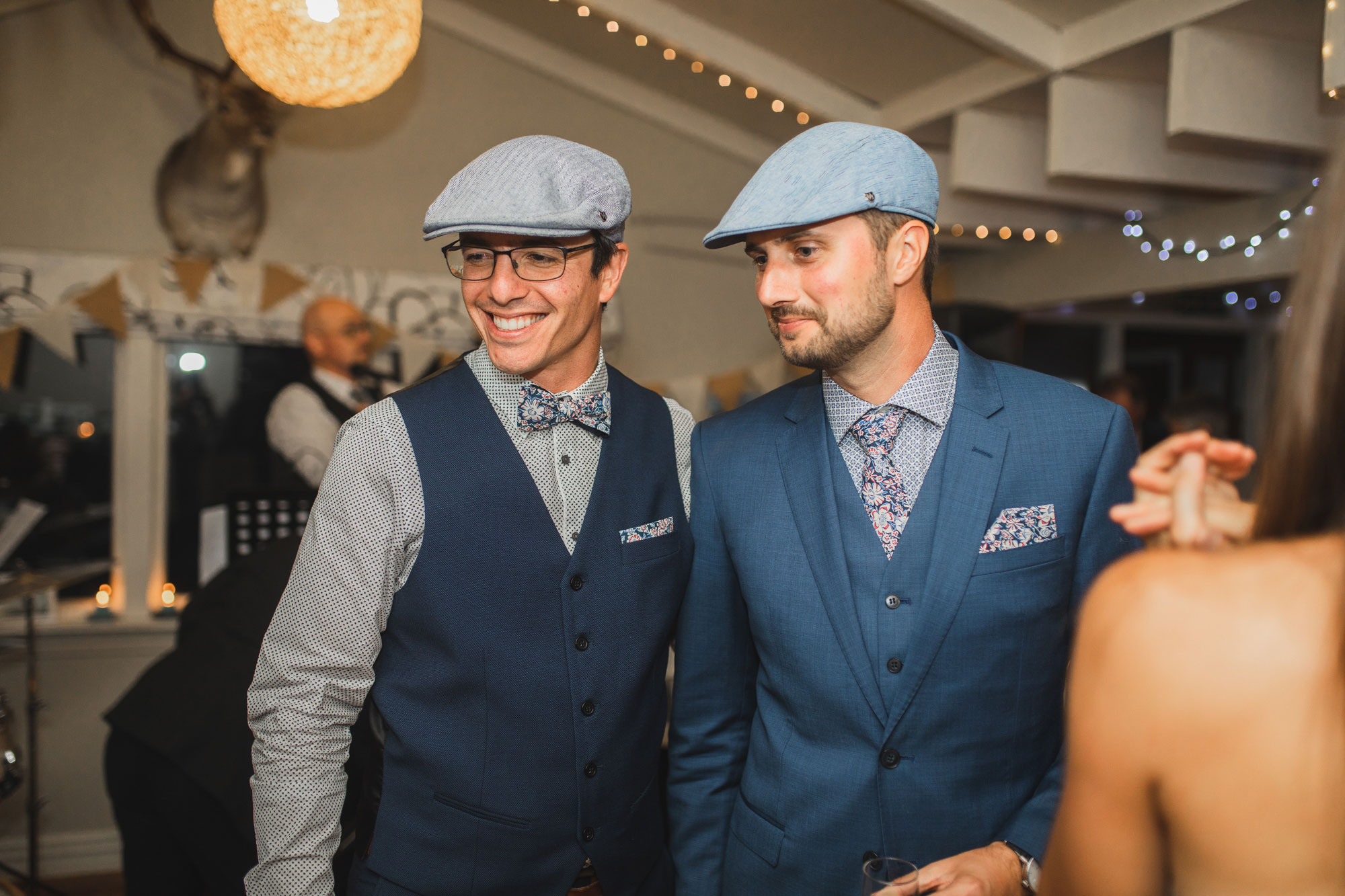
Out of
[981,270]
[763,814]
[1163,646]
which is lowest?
[763,814]

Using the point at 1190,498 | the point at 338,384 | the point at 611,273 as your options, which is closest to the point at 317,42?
the point at 611,273

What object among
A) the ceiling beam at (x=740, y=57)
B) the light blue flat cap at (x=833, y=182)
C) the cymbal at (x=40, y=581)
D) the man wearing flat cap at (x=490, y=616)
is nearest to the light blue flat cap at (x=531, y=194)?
the man wearing flat cap at (x=490, y=616)

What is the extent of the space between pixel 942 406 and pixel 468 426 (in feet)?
2.36

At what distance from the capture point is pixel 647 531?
145 centimetres

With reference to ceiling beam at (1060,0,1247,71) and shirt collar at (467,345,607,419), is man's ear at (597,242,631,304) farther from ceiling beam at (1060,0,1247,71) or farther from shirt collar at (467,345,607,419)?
ceiling beam at (1060,0,1247,71)

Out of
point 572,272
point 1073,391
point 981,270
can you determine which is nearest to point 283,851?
point 572,272

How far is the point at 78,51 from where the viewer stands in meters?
3.63

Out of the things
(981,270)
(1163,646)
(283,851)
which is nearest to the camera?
(1163,646)

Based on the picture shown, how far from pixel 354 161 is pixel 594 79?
115 centimetres

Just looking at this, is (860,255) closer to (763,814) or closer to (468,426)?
(468,426)

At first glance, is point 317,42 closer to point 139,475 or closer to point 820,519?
point 820,519

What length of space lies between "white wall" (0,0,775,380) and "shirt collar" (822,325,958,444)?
2948 millimetres

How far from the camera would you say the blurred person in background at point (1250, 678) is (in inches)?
24.1

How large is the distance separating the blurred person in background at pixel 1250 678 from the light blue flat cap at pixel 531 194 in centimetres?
92
